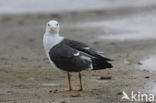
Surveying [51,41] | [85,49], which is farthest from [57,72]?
[85,49]

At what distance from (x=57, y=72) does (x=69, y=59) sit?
8.31 feet

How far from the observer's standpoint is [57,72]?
10828 millimetres

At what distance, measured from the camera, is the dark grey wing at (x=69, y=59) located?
326 inches

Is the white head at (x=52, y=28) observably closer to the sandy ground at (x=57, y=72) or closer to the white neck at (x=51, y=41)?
the white neck at (x=51, y=41)

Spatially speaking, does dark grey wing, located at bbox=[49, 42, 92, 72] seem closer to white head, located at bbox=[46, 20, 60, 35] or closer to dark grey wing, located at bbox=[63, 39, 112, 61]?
dark grey wing, located at bbox=[63, 39, 112, 61]

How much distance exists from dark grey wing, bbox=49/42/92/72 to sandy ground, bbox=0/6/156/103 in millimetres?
400

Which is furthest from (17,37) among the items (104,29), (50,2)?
(50,2)

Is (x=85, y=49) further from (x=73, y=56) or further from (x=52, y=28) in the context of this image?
(x=52, y=28)

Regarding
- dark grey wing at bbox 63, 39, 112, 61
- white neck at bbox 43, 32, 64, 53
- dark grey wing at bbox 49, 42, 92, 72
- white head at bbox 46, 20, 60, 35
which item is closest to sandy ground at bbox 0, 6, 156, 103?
dark grey wing at bbox 49, 42, 92, 72

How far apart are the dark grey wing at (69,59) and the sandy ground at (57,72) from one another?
15.8 inches

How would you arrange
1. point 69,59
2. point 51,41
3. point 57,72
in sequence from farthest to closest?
point 57,72, point 51,41, point 69,59

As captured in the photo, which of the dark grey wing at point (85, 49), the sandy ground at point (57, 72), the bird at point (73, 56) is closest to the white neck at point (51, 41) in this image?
the bird at point (73, 56)

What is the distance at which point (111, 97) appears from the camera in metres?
7.95

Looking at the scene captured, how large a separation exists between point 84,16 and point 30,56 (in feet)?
28.9
